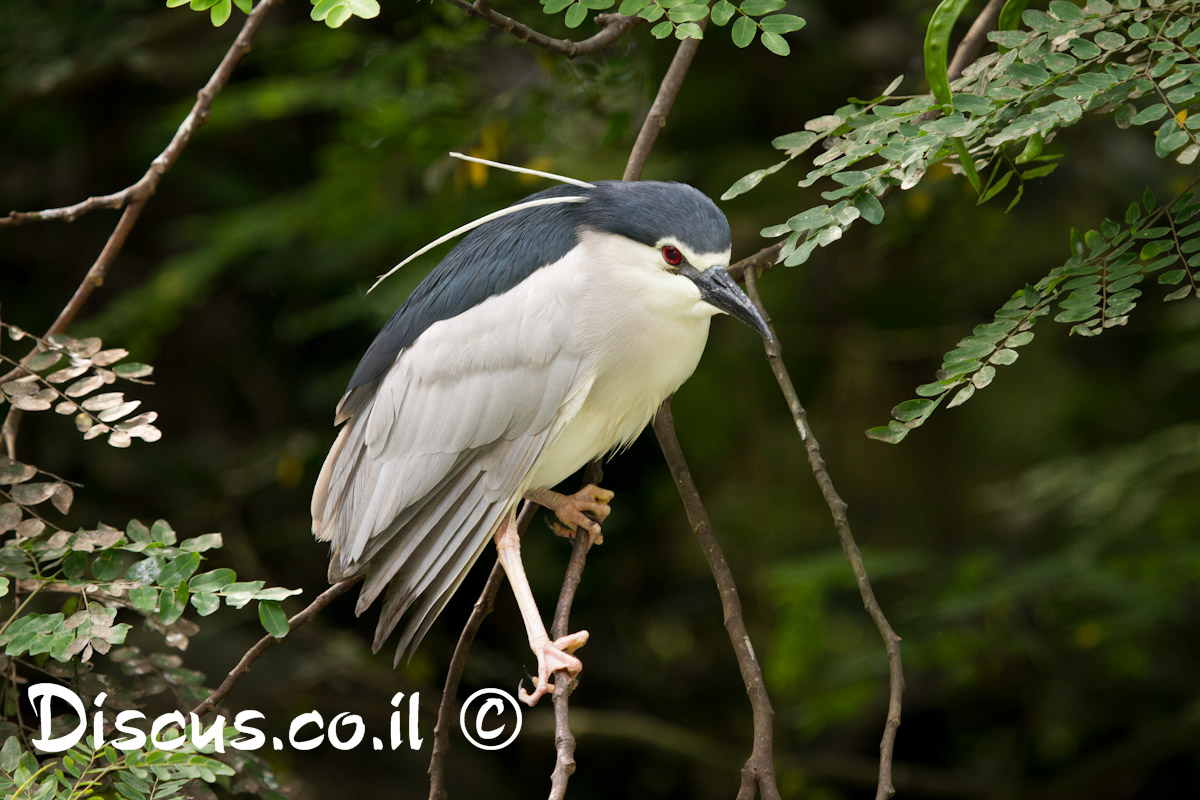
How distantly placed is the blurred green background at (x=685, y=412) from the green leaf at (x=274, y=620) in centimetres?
180

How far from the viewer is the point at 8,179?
4629 millimetres

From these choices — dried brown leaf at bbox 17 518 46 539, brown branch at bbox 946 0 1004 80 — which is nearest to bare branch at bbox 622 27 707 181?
brown branch at bbox 946 0 1004 80

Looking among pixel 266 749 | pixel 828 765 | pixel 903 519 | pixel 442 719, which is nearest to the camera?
pixel 442 719

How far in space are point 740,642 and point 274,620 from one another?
779mm

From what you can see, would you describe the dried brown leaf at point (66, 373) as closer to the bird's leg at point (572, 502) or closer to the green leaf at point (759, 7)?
the bird's leg at point (572, 502)

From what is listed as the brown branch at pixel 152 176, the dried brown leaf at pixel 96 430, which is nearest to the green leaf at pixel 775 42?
the brown branch at pixel 152 176

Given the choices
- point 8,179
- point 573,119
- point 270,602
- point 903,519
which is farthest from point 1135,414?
point 8,179

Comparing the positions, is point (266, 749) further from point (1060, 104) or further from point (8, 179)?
point (1060, 104)

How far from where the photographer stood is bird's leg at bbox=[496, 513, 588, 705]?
2127 mm

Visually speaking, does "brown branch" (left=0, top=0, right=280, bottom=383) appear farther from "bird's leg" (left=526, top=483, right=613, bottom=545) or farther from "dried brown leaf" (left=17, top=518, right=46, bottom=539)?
"bird's leg" (left=526, top=483, right=613, bottom=545)

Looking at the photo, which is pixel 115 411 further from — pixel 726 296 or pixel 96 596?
pixel 726 296

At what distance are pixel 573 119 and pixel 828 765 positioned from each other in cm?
253

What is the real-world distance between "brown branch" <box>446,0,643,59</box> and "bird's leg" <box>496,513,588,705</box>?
947 mm

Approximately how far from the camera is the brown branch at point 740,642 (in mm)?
1785
